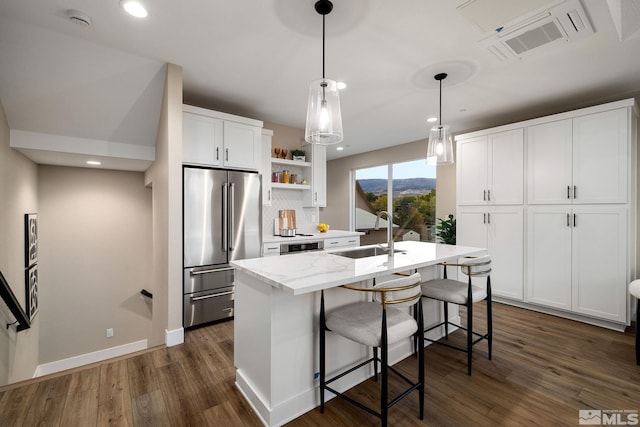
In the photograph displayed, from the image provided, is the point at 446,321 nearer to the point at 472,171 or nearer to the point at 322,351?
the point at 322,351

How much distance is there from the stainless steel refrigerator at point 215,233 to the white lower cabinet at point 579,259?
351cm

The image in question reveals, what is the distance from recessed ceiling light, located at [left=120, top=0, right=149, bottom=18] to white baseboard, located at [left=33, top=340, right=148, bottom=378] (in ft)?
14.4

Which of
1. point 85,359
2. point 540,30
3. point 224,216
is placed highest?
point 540,30

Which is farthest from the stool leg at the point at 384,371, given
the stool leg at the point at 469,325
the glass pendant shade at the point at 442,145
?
the glass pendant shade at the point at 442,145

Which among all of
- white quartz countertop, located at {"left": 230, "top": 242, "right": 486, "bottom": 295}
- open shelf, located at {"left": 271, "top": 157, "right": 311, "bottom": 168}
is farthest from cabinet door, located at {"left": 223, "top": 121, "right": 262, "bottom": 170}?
white quartz countertop, located at {"left": 230, "top": 242, "right": 486, "bottom": 295}

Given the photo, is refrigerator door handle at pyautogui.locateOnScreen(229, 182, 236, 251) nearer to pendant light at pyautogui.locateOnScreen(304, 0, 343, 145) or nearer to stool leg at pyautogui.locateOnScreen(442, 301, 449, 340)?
pendant light at pyautogui.locateOnScreen(304, 0, 343, 145)

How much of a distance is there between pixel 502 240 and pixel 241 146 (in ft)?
12.0

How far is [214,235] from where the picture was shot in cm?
318

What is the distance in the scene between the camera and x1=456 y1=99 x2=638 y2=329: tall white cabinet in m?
3.03

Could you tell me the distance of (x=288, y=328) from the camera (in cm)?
173

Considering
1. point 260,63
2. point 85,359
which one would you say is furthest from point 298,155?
point 85,359

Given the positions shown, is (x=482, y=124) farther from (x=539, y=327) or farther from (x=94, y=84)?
(x=94, y=84)

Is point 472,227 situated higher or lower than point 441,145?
lower

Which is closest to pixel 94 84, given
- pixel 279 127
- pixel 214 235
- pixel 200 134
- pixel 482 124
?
pixel 200 134
